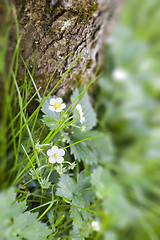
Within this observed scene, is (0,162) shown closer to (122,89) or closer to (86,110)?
(86,110)

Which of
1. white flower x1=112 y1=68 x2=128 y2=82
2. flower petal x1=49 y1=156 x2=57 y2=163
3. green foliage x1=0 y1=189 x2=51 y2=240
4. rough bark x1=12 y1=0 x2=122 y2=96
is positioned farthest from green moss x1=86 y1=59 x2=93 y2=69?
white flower x1=112 y1=68 x2=128 y2=82

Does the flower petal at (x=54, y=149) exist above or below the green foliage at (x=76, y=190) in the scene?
above

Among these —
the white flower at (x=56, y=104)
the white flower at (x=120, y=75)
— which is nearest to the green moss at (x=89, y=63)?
the white flower at (x=56, y=104)

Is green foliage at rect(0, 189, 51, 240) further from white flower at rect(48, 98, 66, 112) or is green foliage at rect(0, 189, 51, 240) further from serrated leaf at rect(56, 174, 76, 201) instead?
white flower at rect(48, 98, 66, 112)

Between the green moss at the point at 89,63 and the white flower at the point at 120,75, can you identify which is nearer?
the green moss at the point at 89,63

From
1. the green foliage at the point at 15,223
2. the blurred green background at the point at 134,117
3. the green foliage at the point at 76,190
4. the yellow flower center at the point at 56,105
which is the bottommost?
the blurred green background at the point at 134,117

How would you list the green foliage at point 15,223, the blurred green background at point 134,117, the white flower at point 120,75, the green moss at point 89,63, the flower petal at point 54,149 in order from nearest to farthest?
the green foliage at point 15,223, the flower petal at point 54,149, the green moss at point 89,63, the blurred green background at point 134,117, the white flower at point 120,75

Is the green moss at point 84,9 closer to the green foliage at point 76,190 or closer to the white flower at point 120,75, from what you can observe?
the green foliage at point 76,190
